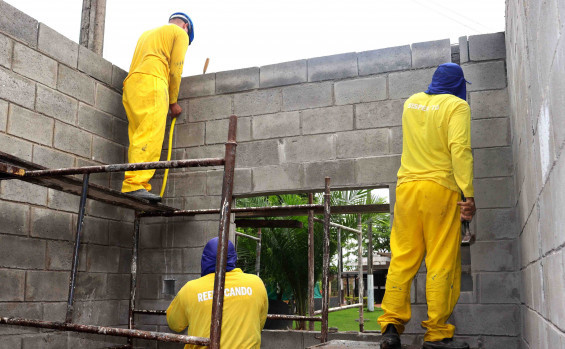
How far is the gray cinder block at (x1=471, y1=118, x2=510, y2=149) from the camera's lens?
438 cm

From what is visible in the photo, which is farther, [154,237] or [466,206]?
[154,237]

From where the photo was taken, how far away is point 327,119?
504 centimetres

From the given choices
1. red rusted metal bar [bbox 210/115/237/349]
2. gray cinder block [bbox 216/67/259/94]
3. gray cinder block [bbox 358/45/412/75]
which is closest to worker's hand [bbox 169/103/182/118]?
gray cinder block [bbox 216/67/259/94]

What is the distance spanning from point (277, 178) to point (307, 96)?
824 millimetres

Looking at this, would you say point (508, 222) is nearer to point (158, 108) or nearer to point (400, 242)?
point (400, 242)

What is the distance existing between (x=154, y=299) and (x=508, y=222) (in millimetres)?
3312

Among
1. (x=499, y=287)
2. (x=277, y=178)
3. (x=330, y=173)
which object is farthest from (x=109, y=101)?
(x=499, y=287)

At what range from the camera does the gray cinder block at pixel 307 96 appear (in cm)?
508

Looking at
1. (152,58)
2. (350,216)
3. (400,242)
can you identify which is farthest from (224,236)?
(350,216)

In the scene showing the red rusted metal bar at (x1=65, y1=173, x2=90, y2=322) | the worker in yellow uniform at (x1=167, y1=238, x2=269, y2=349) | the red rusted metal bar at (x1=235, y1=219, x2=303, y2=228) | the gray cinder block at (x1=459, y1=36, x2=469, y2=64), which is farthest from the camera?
the red rusted metal bar at (x1=235, y1=219, x2=303, y2=228)

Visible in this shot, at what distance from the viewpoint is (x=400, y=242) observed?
349 cm

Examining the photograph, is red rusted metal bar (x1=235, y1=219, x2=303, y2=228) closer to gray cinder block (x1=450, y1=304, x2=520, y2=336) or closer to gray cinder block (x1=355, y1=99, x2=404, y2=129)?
gray cinder block (x1=355, y1=99, x2=404, y2=129)

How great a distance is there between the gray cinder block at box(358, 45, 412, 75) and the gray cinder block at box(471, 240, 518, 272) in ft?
5.47

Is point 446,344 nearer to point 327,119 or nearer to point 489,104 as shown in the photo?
point 489,104
